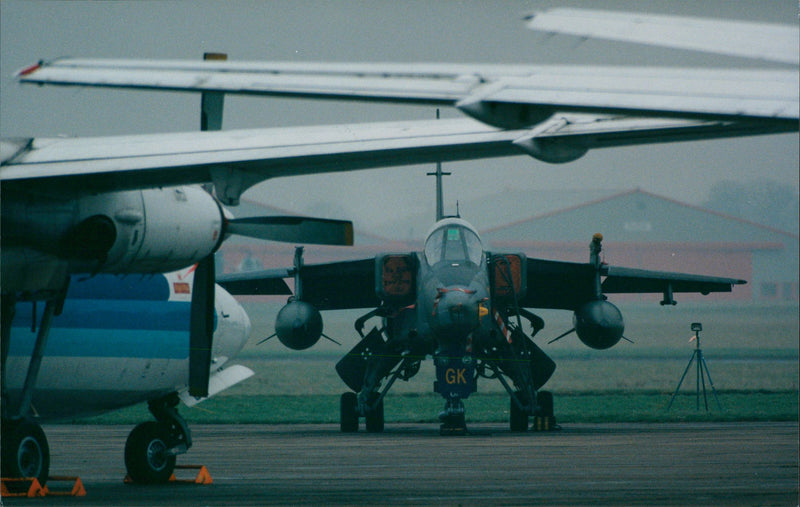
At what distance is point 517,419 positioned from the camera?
23.8m

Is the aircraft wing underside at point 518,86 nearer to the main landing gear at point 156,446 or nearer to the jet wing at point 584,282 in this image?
the main landing gear at point 156,446

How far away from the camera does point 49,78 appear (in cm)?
748

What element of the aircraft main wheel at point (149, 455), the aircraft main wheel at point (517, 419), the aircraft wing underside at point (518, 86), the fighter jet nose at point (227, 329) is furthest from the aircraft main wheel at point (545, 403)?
the aircraft wing underside at point (518, 86)

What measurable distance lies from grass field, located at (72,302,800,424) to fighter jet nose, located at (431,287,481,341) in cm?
749

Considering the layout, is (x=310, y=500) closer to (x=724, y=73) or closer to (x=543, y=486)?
(x=543, y=486)

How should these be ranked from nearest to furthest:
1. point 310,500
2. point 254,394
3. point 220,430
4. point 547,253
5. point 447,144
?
point 447,144 < point 310,500 < point 220,430 < point 254,394 < point 547,253

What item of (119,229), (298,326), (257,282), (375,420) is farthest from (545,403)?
(119,229)

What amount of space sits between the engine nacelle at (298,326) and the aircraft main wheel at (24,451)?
1156 cm

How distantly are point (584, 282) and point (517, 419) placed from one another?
11.5 ft

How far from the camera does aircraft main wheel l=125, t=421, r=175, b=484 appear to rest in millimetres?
14398

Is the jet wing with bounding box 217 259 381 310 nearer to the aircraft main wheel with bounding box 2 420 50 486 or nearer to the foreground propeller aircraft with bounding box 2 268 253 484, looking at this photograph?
the foreground propeller aircraft with bounding box 2 268 253 484

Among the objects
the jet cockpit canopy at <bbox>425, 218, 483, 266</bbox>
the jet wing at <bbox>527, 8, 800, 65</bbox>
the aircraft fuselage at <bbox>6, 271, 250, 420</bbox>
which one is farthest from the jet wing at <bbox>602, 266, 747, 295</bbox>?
the jet wing at <bbox>527, 8, 800, 65</bbox>

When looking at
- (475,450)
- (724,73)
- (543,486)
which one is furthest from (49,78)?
(475,450)

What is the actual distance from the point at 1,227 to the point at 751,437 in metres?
15.0
